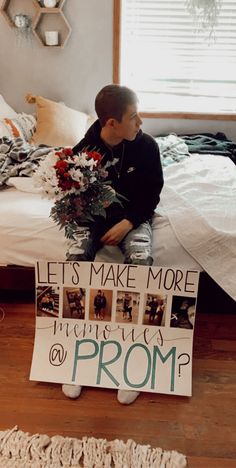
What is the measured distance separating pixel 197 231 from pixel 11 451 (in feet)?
3.48

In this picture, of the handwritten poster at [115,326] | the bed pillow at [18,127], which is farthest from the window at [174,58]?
the handwritten poster at [115,326]

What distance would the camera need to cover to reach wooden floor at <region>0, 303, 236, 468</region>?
51.5 inches

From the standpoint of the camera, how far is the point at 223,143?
280cm

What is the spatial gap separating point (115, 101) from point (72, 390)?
1.08 m

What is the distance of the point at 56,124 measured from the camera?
2.63 meters

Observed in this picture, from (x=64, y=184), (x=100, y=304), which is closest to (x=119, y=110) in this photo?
(x=64, y=184)

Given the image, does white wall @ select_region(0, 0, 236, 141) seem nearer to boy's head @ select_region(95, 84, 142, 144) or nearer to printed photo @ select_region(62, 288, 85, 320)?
boy's head @ select_region(95, 84, 142, 144)

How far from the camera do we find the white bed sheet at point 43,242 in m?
1.71

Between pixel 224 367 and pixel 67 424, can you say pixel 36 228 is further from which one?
pixel 224 367

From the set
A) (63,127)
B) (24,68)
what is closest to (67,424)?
(63,127)

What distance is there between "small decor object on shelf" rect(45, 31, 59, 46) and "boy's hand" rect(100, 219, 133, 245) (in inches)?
69.3

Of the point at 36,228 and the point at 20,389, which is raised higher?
the point at 36,228

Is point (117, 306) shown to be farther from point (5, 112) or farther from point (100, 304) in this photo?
point (5, 112)

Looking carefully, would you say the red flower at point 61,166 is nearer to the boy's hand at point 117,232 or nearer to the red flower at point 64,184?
the red flower at point 64,184
